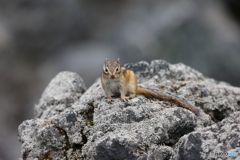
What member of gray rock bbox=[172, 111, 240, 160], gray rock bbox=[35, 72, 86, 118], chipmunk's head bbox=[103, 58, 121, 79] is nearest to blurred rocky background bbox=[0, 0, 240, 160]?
gray rock bbox=[35, 72, 86, 118]

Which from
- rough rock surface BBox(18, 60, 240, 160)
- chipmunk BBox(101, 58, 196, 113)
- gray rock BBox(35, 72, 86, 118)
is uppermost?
gray rock BBox(35, 72, 86, 118)

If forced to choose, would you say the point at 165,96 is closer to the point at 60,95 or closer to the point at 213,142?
the point at 213,142

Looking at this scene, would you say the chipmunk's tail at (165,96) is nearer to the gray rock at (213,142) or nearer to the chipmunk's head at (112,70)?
the chipmunk's head at (112,70)

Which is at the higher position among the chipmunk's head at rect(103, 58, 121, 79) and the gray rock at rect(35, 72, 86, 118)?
the gray rock at rect(35, 72, 86, 118)

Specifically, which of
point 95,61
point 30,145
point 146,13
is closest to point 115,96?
point 30,145

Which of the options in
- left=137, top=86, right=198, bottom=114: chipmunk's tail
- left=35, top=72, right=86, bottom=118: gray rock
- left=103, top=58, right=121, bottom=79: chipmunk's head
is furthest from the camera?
left=35, top=72, right=86, bottom=118: gray rock

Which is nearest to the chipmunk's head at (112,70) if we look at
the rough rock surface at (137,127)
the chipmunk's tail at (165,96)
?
the rough rock surface at (137,127)

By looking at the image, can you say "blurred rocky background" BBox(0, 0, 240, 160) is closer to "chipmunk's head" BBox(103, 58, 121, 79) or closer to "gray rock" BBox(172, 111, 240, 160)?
"chipmunk's head" BBox(103, 58, 121, 79)
